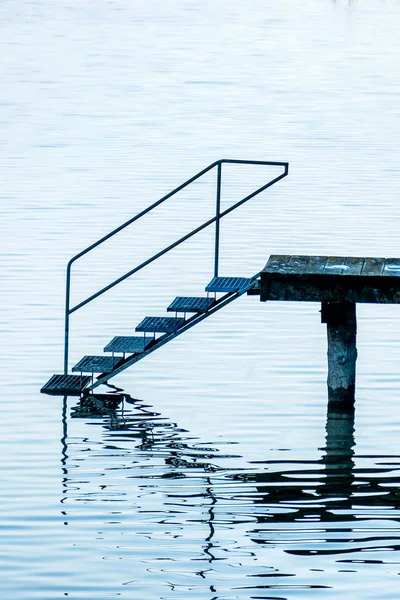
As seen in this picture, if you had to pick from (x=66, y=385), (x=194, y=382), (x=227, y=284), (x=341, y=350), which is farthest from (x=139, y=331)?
(x=341, y=350)

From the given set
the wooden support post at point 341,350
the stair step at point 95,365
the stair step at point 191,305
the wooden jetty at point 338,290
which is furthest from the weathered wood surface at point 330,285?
the stair step at point 95,365

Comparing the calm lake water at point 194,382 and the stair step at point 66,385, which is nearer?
the calm lake water at point 194,382

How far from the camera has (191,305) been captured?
14125mm

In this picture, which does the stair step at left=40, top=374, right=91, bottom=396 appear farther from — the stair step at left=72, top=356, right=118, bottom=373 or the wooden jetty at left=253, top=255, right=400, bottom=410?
the wooden jetty at left=253, top=255, right=400, bottom=410

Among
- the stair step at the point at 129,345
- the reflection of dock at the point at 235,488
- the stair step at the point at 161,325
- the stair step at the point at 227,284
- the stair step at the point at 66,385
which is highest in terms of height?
the stair step at the point at 227,284

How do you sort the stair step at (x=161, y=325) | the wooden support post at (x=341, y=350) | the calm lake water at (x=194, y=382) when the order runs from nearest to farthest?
the calm lake water at (x=194, y=382) < the wooden support post at (x=341, y=350) < the stair step at (x=161, y=325)

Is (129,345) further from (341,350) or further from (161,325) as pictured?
(341,350)

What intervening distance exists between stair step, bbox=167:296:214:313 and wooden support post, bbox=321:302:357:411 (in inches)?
45.6

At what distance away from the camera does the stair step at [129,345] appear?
13.9 metres

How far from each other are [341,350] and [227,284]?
1.28 meters

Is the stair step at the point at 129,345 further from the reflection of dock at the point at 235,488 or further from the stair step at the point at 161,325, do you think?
the reflection of dock at the point at 235,488

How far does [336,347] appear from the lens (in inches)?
539

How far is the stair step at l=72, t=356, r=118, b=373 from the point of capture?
550 inches

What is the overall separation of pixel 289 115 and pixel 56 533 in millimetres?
30581
